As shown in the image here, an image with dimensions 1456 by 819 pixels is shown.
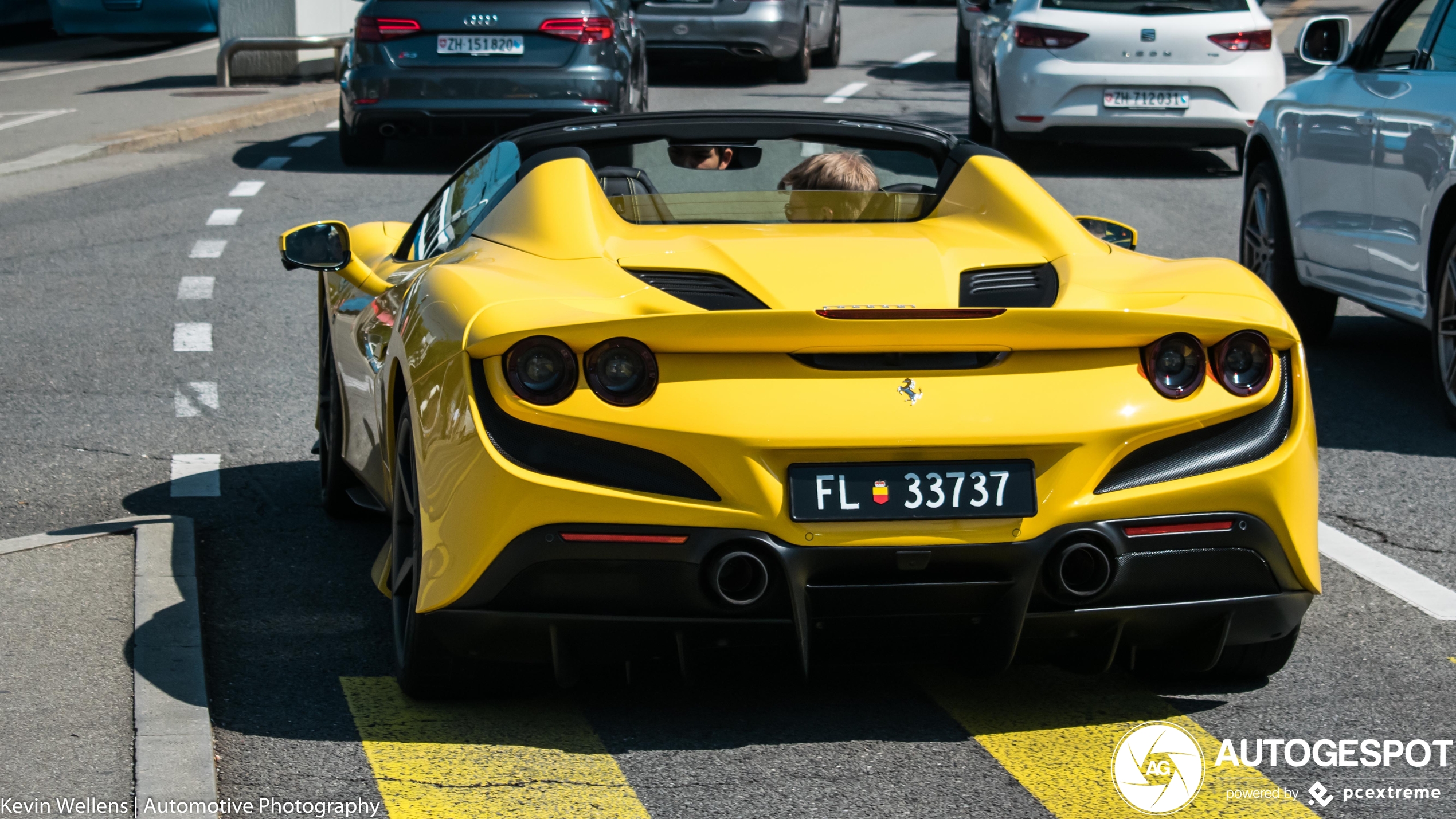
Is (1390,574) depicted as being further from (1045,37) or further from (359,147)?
(359,147)

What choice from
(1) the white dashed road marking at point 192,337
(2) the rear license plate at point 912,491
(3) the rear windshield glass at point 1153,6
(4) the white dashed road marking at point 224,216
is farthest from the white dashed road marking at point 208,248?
(2) the rear license plate at point 912,491

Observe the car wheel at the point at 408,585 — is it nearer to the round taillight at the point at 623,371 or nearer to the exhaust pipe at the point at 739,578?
the round taillight at the point at 623,371

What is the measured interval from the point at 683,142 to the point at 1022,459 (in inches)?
76.7

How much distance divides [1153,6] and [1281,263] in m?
6.08

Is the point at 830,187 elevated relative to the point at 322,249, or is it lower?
elevated

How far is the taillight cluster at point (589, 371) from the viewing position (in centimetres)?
365

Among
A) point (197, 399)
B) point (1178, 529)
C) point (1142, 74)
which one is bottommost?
point (197, 399)

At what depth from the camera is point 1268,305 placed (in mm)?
3961

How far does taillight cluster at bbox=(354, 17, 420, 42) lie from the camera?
13852 mm

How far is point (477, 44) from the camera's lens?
13.8 metres

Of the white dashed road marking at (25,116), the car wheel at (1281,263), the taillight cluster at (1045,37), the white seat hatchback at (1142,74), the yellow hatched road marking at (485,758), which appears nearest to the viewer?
the yellow hatched road marking at (485,758)

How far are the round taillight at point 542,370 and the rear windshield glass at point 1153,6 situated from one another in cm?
1143

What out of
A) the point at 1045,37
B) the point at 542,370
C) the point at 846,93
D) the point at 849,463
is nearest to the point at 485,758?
the point at 542,370

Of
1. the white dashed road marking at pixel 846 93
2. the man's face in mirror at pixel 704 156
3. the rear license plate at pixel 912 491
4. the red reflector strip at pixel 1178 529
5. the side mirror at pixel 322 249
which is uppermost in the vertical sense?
the man's face in mirror at pixel 704 156
